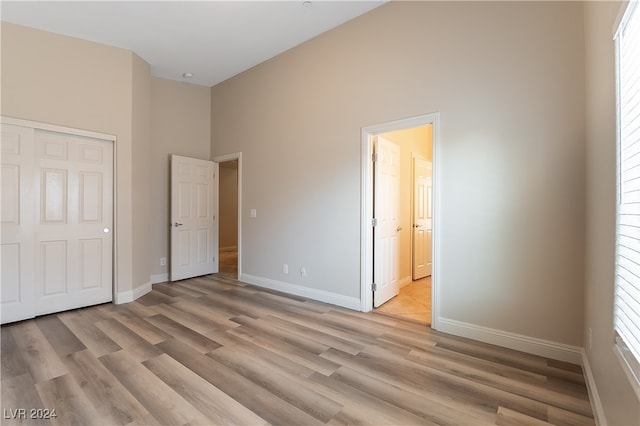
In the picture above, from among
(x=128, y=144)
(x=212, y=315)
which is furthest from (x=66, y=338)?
(x=128, y=144)

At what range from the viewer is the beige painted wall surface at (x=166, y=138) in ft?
16.0

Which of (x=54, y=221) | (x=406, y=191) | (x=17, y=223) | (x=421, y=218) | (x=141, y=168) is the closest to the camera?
(x=17, y=223)

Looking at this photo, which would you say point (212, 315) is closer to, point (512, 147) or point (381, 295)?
point (381, 295)

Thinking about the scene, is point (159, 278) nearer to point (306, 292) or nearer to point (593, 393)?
point (306, 292)

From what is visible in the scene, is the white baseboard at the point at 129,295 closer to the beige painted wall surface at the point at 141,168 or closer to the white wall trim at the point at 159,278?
the beige painted wall surface at the point at 141,168

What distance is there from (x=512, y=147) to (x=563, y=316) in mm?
1464

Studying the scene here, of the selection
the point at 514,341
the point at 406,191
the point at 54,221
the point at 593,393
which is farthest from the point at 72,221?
the point at 593,393

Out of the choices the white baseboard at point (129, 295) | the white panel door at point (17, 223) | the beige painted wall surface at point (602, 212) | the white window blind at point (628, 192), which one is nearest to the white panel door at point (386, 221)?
the beige painted wall surface at point (602, 212)

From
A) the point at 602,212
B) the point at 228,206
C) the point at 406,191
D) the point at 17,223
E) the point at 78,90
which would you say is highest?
the point at 78,90

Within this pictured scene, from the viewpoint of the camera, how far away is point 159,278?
4898mm

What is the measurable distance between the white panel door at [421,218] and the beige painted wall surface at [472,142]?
1869 millimetres

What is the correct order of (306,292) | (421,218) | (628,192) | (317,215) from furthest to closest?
1. (421,218)
2. (306,292)
3. (317,215)
4. (628,192)

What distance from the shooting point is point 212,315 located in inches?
133

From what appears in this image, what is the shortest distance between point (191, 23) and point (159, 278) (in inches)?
153
